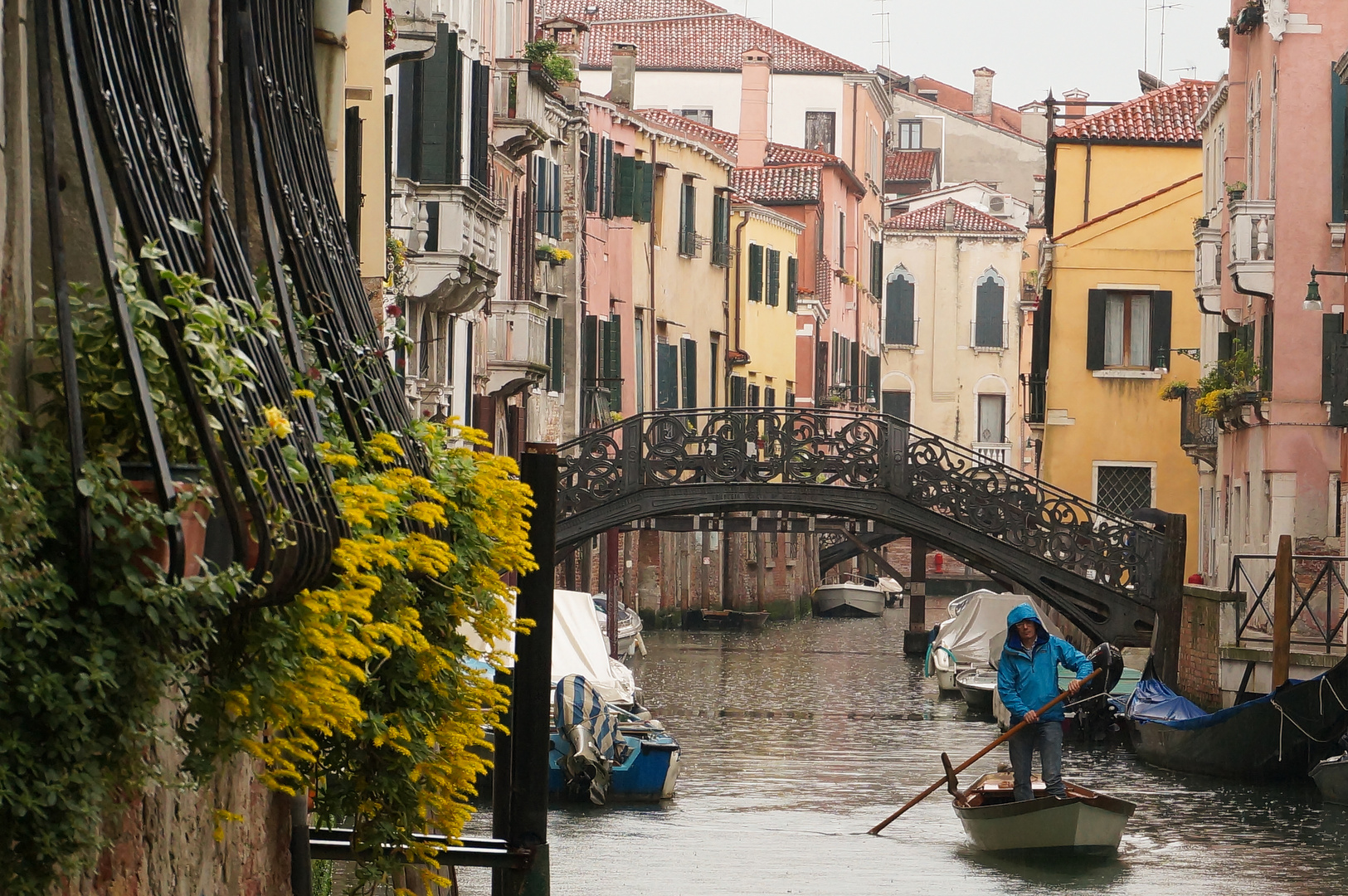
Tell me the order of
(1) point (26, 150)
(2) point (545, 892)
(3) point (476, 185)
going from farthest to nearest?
(3) point (476, 185) < (2) point (545, 892) < (1) point (26, 150)

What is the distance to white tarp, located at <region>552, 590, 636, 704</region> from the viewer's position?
21.8m

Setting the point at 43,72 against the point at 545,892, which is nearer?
the point at 43,72

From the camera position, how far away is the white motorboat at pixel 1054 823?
48.8 ft

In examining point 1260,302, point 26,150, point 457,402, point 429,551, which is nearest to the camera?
point 26,150

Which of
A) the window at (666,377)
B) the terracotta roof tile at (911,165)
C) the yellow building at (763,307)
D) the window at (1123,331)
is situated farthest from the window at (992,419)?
the window at (1123,331)

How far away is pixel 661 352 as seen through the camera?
126 feet

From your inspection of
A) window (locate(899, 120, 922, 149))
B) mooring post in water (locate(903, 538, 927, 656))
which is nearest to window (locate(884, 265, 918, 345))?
window (locate(899, 120, 922, 149))

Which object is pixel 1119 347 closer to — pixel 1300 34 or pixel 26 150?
pixel 1300 34

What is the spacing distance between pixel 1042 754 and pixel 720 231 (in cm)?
2771

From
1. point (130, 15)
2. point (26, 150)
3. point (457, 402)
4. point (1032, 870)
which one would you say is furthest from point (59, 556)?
point (457, 402)

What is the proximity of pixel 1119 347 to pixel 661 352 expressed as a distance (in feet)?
28.7

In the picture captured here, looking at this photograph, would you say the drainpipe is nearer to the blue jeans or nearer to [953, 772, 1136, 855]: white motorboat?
[953, 772, 1136, 855]: white motorboat

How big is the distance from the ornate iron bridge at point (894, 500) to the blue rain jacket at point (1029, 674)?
8.98m

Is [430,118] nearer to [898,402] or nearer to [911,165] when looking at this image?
[898,402]
